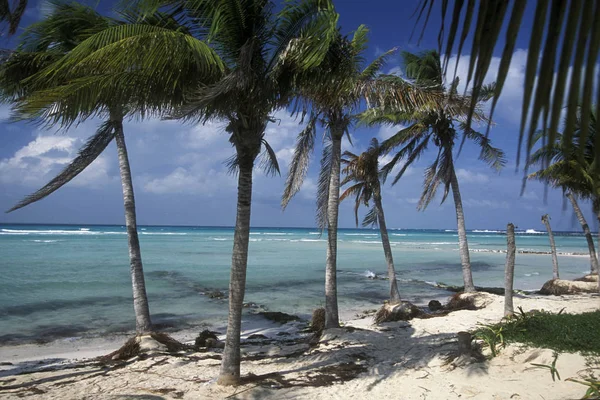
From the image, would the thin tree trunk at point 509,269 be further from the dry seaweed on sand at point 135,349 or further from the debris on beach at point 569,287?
the debris on beach at point 569,287

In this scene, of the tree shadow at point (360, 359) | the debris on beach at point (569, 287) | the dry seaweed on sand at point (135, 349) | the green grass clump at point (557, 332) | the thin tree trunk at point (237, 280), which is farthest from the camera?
the debris on beach at point (569, 287)

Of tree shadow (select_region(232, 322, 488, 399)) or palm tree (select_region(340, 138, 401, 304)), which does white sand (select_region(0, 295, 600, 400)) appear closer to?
tree shadow (select_region(232, 322, 488, 399))

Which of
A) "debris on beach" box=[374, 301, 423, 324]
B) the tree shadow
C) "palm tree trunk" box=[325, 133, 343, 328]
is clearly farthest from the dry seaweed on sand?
"debris on beach" box=[374, 301, 423, 324]

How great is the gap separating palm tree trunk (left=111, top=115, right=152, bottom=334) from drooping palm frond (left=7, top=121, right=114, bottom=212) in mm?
249

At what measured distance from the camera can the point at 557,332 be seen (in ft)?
23.7

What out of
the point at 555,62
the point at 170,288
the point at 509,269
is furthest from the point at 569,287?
the point at 555,62

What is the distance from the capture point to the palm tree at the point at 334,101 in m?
7.02

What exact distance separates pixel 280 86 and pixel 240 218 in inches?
90.9

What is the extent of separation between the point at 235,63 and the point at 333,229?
4.63m

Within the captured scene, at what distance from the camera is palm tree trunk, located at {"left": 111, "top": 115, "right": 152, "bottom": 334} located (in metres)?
10.1

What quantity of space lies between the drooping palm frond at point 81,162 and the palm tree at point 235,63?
322 centimetres

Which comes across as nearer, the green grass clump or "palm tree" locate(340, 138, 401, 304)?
the green grass clump

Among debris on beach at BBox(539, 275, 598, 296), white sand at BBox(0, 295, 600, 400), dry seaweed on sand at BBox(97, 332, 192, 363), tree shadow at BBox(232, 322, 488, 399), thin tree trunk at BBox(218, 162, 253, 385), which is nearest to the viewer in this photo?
white sand at BBox(0, 295, 600, 400)

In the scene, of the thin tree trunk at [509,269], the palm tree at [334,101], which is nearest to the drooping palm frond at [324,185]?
the palm tree at [334,101]
